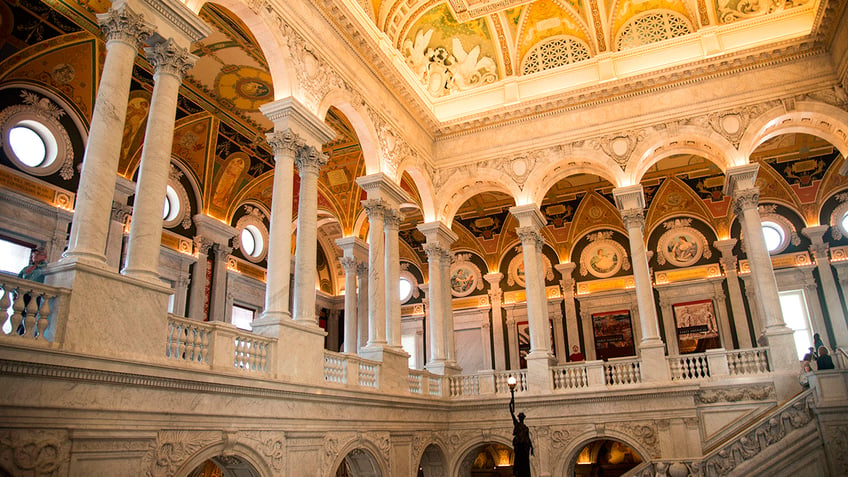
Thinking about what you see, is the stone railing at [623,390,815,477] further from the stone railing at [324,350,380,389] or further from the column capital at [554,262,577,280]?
the column capital at [554,262,577,280]

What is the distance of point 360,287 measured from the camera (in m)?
21.5

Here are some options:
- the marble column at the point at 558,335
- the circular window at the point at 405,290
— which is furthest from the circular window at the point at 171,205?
the marble column at the point at 558,335

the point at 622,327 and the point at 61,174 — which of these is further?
the point at 622,327

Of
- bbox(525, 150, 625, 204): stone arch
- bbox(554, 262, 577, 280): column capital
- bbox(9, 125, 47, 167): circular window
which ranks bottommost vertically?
bbox(554, 262, 577, 280): column capital

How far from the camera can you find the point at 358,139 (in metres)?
17.0

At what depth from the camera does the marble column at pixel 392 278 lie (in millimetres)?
15479

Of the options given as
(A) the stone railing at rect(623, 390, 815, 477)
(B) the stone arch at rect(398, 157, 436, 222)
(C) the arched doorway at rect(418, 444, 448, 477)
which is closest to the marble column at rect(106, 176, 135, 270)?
(B) the stone arch at rect(398, 157, 436, 222)

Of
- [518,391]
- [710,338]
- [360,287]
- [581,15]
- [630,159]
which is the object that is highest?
[581,15]

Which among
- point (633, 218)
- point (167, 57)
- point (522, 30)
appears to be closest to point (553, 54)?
point (522, 30)

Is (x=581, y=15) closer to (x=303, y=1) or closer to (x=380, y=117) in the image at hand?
(x=380, y=117)

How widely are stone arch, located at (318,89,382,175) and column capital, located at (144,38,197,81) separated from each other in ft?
14.1

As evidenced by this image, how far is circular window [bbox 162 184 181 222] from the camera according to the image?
1800 cm

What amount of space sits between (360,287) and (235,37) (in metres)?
9.63

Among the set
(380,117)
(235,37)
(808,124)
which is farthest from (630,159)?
(235,37)
